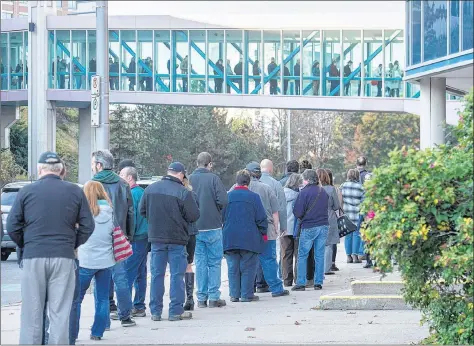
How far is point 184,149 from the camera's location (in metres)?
61.5

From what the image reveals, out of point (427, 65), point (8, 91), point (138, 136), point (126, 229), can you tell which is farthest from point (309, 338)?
point (138, 136)

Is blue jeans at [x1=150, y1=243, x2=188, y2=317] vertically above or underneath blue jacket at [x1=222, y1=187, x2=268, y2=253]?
underneath

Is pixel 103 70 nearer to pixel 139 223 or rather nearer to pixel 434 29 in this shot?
pixel 139 223

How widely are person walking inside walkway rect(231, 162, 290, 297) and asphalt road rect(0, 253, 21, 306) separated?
3.51 m

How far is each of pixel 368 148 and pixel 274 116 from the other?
275 inches

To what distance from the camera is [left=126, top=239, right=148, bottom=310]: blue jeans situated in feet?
40.8

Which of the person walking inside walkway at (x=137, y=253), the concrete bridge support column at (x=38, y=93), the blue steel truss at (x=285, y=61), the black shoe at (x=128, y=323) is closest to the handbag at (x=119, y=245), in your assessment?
the black shoe at (x=128, y=323)

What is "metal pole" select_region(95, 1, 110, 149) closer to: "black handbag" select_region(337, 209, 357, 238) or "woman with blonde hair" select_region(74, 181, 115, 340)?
"black handbag" select_region(337, 209, 357, 238)

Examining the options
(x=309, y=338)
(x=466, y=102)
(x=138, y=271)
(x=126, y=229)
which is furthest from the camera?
(x=138, y=271)

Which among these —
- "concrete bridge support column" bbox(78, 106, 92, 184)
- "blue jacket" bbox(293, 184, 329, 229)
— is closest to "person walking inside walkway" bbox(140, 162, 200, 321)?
"blue jacket" bbox(293, 184, 329, 229)

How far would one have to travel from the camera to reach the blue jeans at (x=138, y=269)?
12445mm

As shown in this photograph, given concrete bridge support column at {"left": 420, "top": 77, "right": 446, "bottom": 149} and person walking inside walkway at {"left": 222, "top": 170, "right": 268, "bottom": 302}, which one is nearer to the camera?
person walking inside walkway at {"left": 222, "top": 170, "right": 268, "bottom": 302}

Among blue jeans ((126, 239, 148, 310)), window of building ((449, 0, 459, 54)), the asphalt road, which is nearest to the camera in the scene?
blue jeans ((126, 239, 148, 310))

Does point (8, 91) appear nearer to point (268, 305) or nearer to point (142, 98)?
point (142, 98)
